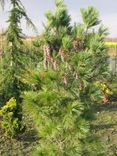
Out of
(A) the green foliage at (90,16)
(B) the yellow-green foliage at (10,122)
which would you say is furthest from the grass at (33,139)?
(A) the green foliage at (90,16)

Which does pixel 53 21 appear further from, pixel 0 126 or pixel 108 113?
pixel 0 126

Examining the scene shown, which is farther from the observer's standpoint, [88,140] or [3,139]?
[3,139]

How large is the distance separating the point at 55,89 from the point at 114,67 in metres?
19.2

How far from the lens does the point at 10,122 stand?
9.30 metres

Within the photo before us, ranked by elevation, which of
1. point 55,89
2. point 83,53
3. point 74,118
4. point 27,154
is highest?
point 83,53

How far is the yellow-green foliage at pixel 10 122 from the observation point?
9211 millimetres

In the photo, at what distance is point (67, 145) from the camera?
191 inches

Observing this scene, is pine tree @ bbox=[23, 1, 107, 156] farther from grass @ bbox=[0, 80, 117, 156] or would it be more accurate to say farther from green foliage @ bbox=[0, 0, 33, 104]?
green foliage @ bbox=[0, 0, 33, 104]

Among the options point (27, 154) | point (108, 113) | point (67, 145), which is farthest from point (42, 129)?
point (108, 113)

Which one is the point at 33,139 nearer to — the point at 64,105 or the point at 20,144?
the point at 20,144

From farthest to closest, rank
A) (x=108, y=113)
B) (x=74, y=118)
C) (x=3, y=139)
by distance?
(x=108, y=113)
(x=3, y=139)
(x=74, y=118)

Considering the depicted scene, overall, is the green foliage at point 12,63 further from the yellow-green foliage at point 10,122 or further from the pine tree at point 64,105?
the pine tree at point 64,105

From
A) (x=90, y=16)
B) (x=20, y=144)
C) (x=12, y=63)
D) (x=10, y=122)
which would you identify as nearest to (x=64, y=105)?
(x=20, y=144)

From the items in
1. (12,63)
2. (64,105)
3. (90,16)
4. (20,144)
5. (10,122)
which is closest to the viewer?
(64,105)
